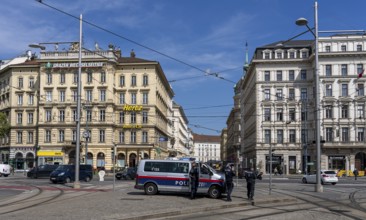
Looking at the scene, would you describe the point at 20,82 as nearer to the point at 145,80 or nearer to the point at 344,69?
the point at 145,80

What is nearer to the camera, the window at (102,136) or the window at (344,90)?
the window at (344,90)

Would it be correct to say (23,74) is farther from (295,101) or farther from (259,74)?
(295,101)

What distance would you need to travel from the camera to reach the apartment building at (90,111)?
3108 inches

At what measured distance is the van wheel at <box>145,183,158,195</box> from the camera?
22.7 meters

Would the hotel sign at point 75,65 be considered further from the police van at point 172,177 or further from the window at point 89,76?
the police van at point 172,177

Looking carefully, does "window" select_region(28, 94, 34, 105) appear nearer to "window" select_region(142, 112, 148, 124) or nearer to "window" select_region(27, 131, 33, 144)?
"window" select_region(27, 131, 33, 144)

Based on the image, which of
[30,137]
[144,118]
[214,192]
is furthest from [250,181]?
[30,137]

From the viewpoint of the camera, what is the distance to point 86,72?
262 ft

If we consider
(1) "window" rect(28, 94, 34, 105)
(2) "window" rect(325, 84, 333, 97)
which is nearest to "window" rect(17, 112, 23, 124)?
(1) "window" rect(28, 94, 34, 105)

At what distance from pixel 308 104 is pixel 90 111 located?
36.0m

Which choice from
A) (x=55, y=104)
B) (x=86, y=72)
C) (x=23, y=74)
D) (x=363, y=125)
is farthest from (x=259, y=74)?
(x=23, y=74)

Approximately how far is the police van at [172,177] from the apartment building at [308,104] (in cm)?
4933

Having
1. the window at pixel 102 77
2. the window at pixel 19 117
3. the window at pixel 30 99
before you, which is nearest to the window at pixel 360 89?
the window at pixel 102 77

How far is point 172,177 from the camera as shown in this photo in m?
22.4
